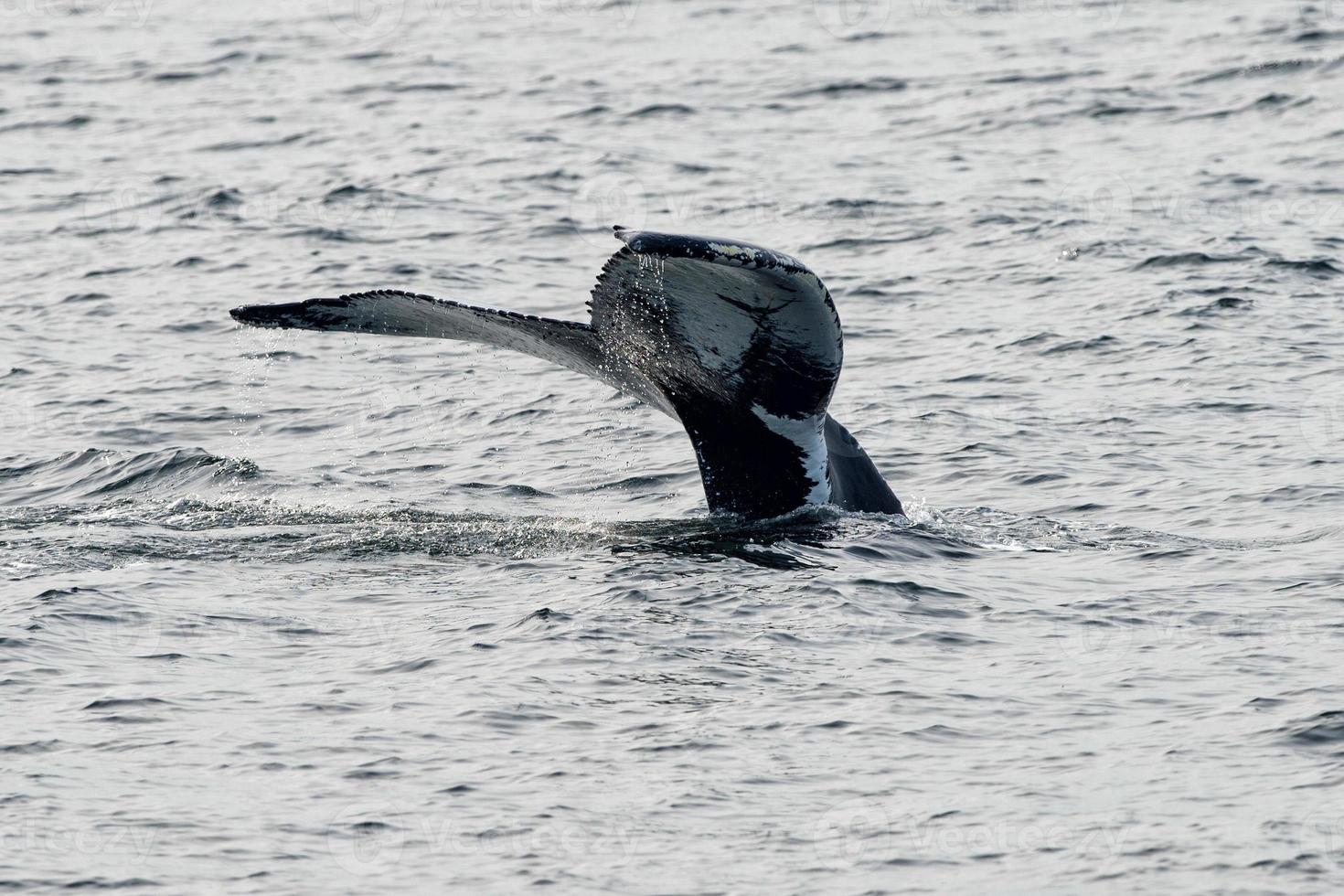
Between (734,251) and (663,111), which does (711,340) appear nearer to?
(734,251)

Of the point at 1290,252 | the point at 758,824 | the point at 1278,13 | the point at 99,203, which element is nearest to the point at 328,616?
the point at 758,824

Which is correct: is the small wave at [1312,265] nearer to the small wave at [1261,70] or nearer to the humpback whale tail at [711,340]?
the humpback whale tail at [711,340]

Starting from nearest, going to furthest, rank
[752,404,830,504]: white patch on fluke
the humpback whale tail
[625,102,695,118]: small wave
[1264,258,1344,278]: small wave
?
the humpback whale tail, [752,404,830,504]: white patch on fluke, [1264,258,1344,278]: small wave, [625,102,695,118]: small wave

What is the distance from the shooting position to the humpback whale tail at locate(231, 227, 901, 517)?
8.48m

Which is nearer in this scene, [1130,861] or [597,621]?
[1130,861]

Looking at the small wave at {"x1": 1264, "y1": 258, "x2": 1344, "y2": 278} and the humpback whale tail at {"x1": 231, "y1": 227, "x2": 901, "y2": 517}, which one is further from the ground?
the humpback whale tail at {"x1": 231, "y1": 227, "x2": 901, "y2": 517}

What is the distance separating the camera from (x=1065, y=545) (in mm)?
11305

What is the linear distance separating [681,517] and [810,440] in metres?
1.81

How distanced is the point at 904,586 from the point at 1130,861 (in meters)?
3.25

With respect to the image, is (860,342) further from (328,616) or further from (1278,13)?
(1278,13)

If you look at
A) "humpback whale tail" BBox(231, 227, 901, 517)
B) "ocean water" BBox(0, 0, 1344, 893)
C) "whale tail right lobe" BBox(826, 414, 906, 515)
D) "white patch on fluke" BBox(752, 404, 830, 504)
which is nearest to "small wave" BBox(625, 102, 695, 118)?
"ocean water" BBox(0, 0, 1344, 893)

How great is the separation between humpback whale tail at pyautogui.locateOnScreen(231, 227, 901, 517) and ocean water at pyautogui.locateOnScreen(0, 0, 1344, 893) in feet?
1.49

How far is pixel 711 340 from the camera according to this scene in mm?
9117

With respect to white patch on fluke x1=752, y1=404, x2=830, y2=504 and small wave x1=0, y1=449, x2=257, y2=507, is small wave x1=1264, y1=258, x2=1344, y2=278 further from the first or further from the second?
small wave x1=0, y1=449, x2=257, y2=507
